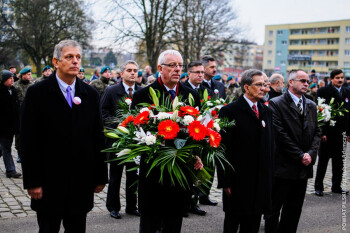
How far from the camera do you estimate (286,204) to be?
16.2 feet

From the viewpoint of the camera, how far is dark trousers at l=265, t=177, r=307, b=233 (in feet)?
16.0

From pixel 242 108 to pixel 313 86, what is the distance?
11972 mm

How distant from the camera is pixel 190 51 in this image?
3512cm

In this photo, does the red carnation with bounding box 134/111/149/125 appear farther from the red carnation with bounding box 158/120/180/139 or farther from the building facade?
the building facade

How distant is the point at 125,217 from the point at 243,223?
235 cm

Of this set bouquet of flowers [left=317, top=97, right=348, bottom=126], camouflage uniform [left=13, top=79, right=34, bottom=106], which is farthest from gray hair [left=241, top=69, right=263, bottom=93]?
camouflage uniform [left=13, top=79, right=34, bottom=106]

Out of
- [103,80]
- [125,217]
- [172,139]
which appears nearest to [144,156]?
[172,139]

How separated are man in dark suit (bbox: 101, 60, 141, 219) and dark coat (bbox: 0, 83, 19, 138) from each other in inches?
144

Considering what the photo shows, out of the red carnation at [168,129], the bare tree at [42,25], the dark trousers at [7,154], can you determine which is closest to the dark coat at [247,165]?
the red carnation at [168,129]

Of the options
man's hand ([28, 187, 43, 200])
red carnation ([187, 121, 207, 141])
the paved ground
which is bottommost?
the paved ground

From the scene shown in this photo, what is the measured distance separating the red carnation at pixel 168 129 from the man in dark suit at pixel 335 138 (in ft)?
17.5

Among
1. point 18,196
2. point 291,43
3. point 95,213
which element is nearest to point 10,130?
point 18,196

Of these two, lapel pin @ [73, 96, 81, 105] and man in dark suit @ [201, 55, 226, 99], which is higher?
man in dark suit @ [201, 55, 226, 99]

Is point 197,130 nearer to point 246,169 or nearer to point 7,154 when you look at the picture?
point 246,169
